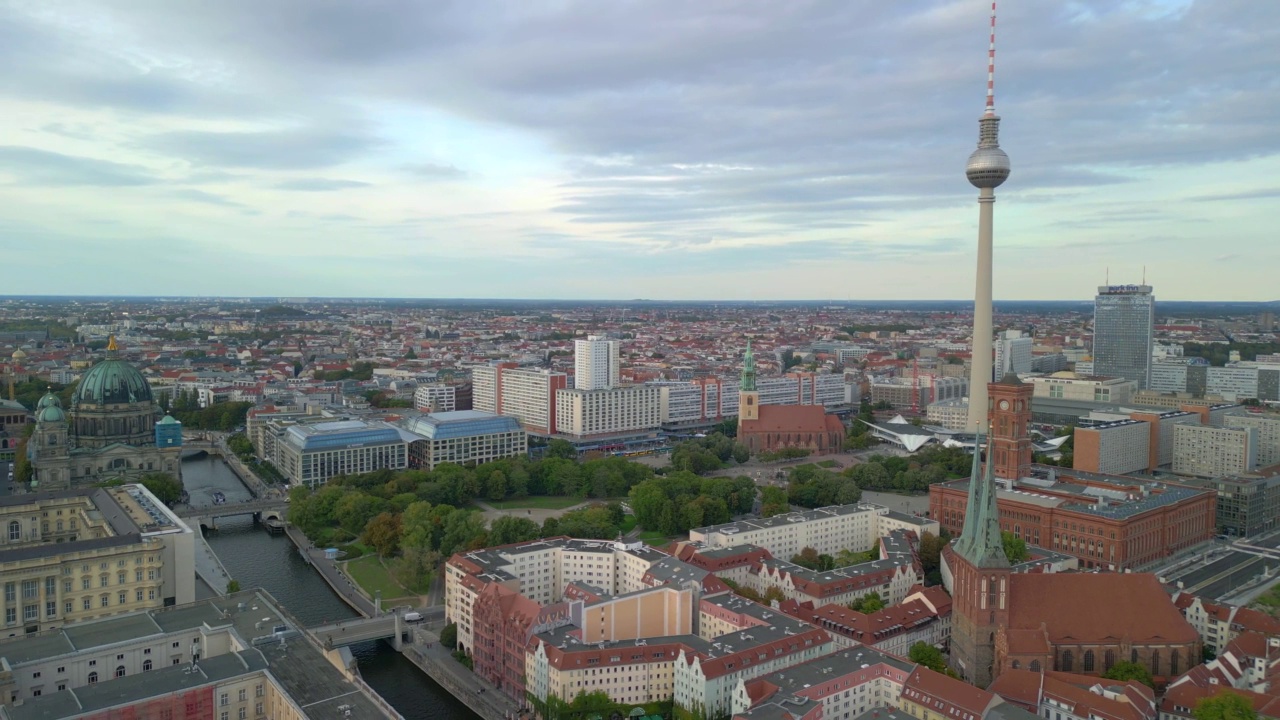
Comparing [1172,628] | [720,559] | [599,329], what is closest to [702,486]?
[720,559]

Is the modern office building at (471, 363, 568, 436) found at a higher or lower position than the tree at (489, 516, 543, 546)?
higher

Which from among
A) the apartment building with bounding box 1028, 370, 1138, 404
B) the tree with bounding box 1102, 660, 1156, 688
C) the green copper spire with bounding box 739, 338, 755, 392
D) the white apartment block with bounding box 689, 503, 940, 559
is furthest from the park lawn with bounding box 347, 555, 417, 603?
the apartment building with bounding box 1028, 370, 1138, 404

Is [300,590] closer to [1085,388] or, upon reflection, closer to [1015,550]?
[1015,550]

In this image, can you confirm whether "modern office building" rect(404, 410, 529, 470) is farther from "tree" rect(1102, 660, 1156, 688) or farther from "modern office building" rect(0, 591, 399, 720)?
"tree" rect(1102, 660, 1156, 688)

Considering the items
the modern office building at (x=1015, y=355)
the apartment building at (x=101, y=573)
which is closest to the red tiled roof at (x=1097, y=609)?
the apartment building at (x=101, y=573)

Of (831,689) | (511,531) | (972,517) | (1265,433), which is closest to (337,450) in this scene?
(511,531)

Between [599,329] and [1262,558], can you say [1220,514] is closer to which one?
[1262,558]

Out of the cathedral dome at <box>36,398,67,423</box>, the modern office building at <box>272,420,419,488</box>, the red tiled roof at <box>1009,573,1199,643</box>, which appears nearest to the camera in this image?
the red tiled roof at <box>1009,573,1199,643</box>

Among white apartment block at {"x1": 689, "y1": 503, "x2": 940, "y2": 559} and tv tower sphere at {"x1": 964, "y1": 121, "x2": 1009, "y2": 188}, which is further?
tv tower sphere at {"x1": 964, "y1": 121, "x2": 1009, "y2": 188}
